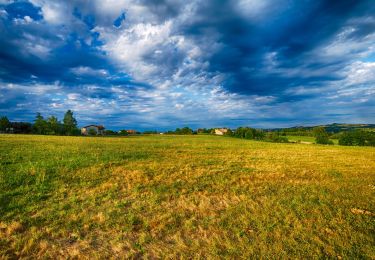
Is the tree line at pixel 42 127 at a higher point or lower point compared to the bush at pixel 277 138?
higher

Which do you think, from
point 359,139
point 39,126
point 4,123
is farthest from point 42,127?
point 359,139

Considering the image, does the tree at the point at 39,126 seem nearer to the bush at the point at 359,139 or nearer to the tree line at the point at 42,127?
the tree line at the point at 42,127

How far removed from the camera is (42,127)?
105062 millimetres

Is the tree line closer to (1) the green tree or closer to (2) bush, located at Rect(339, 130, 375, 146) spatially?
(1) the green tree

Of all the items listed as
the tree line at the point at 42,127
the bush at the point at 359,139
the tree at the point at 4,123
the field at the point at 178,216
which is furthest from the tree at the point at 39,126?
the bush at the point at 359,139

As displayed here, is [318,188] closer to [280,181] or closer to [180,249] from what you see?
[280,181]

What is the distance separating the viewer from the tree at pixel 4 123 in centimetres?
10731

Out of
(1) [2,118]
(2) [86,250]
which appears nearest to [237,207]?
(2) [86,250]

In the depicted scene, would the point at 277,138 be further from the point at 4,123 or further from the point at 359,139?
the point at 4,123

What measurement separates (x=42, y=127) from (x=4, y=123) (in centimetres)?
2256

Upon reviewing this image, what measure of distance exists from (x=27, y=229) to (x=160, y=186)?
16.1 feet

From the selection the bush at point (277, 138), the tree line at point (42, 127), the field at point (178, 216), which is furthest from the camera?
the tree line at point (42, 127)

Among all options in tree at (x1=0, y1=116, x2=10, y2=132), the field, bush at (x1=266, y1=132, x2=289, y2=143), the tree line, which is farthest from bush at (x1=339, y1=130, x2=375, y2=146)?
tree at (x1=0, y1=116, x2=10, y2=132)

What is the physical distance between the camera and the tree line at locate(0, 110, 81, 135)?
105 m
